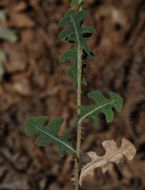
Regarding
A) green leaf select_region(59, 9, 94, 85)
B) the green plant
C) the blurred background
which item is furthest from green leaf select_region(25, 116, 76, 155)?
the blurred background

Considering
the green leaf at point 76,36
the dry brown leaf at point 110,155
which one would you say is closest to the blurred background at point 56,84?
the dry brown leaf at point 110,155

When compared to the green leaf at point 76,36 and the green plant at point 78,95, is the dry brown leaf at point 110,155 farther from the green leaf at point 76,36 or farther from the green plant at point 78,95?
A: the green leaf at point 76,36

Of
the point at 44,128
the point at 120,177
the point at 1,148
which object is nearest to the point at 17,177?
the point at 1,148

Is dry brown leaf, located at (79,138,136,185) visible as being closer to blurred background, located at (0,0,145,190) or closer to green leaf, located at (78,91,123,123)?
Answer: green leaf, located at (78,91,123,123)

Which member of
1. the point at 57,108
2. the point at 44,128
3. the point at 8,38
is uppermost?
the point at 44,128

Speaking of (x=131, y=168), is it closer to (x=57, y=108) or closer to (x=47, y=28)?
(x=57, y=108)
